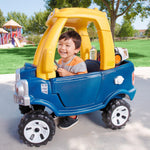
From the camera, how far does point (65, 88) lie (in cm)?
184

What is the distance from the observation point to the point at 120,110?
2139mm

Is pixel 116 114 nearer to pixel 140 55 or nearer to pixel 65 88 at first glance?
pixel 65 88

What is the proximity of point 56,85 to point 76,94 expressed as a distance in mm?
255

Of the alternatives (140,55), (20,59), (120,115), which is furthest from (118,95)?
(140,55)

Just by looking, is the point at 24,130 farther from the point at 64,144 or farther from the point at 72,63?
the point at 72,63

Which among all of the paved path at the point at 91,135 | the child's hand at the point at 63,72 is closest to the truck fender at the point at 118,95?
the paved path at the point at 91,135

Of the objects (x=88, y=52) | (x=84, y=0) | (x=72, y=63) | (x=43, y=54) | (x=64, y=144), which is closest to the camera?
(x=43, y=54)

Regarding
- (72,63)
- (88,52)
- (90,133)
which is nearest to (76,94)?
(72,63)

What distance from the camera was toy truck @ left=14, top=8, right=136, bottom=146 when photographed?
172 centimetres

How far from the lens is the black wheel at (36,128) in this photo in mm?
1785

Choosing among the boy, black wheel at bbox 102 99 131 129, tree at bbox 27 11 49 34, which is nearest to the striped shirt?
the boy

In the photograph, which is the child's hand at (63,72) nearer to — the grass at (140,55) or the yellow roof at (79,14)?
the yellow roof at (79,14)

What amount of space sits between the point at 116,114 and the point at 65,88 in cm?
74

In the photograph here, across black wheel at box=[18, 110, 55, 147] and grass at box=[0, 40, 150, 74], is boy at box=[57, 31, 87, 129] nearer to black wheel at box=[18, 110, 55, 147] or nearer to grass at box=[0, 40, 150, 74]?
black wheel at box=[18, 110, 55, 147]
